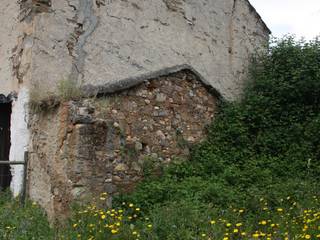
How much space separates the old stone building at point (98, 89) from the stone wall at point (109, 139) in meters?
0.01

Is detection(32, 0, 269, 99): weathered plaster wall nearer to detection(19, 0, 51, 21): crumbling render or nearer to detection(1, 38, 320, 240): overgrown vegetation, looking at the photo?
detection(19, 0, 51, 21): crumbling render

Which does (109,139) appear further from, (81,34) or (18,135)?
(81,34)

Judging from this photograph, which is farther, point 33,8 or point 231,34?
point 231,34

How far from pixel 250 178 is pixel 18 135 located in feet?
11.9

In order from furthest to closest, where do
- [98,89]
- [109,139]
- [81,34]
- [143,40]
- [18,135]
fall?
[143,40] < [81,34] < [18,135] < [98,89] < [109,139]

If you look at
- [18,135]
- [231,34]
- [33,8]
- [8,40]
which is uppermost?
[231,34]

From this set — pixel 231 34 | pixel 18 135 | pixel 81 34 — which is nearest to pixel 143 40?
pixel 81 34

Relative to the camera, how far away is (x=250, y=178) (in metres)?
7.43

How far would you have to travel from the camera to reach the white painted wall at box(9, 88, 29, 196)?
7.34m

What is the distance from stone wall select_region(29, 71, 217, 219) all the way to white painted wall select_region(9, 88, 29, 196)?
0.26 metres

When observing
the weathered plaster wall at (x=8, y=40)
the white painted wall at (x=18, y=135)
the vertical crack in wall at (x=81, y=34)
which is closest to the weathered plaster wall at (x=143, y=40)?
the vertical crack in wall at (x=81, y=34)

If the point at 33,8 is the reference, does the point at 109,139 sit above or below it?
below

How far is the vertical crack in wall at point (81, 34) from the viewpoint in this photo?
815 centimetres

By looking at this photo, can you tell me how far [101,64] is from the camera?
849cm
